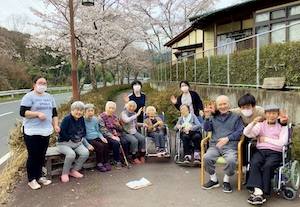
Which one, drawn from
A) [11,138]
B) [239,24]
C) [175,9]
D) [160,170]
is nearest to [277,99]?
[160,170]

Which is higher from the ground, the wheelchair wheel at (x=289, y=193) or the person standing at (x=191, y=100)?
the person standing at (x=191, y=100)

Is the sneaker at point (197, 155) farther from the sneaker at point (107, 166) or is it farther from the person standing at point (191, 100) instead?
the sneaker at point (107, 166)

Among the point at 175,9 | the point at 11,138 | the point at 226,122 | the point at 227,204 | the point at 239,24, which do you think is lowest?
the point at 227,204

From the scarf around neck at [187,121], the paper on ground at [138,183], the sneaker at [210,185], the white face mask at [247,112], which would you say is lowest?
the paper on ground at [138,183]

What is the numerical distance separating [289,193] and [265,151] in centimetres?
59

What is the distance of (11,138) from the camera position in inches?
213

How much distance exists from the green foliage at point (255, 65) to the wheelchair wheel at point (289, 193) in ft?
11.1

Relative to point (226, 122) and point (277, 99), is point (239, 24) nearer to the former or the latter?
point (277, 99)

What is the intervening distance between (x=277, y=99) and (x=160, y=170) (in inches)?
130

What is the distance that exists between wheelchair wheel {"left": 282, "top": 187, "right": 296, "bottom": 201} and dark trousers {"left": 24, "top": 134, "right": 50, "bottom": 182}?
347cm

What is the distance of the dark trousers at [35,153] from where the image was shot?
13.2 feet

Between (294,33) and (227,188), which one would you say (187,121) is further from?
(294,33)

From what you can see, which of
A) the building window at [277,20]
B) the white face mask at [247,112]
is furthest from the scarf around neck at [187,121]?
the building window at [277,20]

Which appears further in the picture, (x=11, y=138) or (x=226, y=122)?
(x=11, y=138)
